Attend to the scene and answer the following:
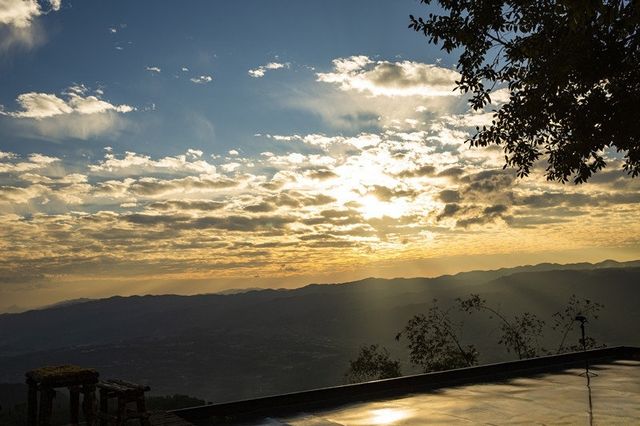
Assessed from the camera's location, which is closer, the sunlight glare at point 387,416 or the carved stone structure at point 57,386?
the carved stone structure at point 57,386

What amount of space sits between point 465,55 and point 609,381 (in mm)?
7551

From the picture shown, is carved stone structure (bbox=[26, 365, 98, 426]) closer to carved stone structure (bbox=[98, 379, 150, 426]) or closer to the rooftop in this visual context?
carved stone structure (bbox=[98, 379, 150, 426])

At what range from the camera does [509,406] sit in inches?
366

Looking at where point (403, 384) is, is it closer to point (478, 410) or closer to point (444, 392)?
point (444, 392)

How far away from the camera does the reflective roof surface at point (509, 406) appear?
838cm

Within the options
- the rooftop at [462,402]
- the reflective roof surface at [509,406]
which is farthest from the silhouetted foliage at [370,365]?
the reflective roof surface at [509,406]

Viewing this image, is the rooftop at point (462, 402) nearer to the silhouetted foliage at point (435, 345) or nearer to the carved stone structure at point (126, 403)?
the carved stone structure at point (126, 403)

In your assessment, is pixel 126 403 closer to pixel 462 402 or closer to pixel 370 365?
pixel 462 402

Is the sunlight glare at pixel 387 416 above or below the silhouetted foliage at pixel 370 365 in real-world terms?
above

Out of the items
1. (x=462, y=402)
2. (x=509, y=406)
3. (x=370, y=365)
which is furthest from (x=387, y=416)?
(x=370, y=365)

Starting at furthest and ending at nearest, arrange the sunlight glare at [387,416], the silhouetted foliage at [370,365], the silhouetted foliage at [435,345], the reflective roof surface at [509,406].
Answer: the silhouetted foliage at [370,365]
the silhouetted foliage at [435,345]
the sunlight glare at [387,416]
the reflective roof surface at [509,406]

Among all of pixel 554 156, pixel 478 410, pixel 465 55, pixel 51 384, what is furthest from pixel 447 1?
pixel 51 384

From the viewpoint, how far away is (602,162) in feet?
36.8

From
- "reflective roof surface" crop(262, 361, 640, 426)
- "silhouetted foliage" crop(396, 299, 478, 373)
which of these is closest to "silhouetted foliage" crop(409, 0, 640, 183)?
"reflective roof surface" crop(262, 361, 640, 426)
